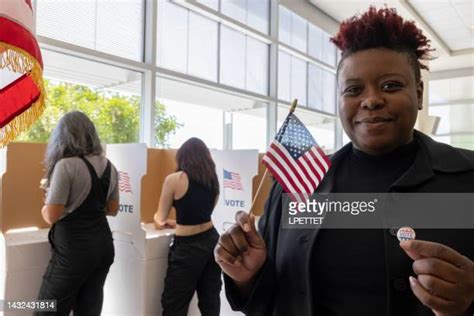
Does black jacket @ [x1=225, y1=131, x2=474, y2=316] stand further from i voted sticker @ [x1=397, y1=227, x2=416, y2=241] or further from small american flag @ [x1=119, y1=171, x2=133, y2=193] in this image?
small american flag @ [x1=119, y1=171, x2=133, y2=193]

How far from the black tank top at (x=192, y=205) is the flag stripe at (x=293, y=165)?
4.53 feet

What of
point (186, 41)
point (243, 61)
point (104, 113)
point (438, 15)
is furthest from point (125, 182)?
point (438, 15)

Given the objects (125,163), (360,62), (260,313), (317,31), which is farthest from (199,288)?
(317,31)

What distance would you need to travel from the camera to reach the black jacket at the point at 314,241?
2.40 ft

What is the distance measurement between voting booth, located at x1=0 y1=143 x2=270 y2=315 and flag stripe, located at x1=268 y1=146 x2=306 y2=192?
1.62 metres

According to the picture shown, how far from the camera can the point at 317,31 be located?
6637 millimetres

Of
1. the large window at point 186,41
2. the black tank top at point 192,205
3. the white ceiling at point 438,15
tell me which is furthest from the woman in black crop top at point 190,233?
the white ceiling at point 438,15

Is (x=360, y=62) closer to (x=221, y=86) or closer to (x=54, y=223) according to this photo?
(x=54, y=223)

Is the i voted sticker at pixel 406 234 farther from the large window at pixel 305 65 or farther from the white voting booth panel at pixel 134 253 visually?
the large window at pixel 305 65

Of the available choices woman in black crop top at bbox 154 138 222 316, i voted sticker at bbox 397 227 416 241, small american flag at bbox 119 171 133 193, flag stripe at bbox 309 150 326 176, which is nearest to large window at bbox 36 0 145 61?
small american flag at bbox 119 171 133 193

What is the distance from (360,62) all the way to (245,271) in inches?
20.3

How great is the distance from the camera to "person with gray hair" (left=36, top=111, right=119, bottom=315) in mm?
1978

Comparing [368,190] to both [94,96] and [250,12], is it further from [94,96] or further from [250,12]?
[250,12]

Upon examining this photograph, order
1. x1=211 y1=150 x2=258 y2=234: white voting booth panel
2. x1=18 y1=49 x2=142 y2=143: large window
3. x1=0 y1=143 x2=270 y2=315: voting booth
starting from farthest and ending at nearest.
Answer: x1=18 y1=49 x2=142 y2=143: large window < x1=211 y1=150 x2=258 y2=234: white voting booth panel < x1=0 y1=143 x2=270 y2=315: voting booth
